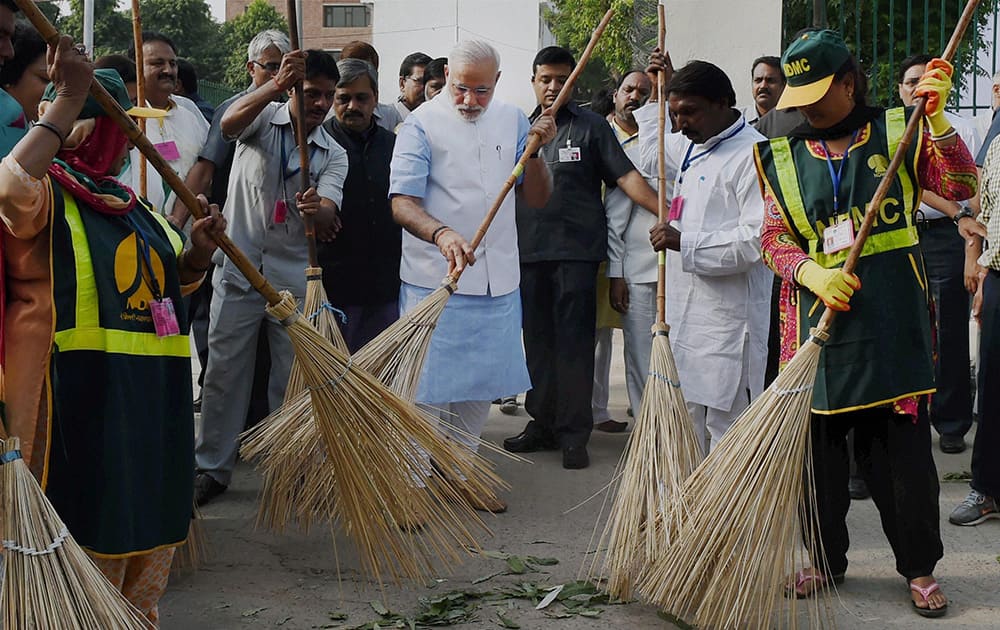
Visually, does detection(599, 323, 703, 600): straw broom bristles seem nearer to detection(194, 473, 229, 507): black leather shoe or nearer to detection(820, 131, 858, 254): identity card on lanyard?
detection(820, 131, 858, 254): identity card on lanyard

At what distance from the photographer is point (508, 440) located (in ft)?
20.1

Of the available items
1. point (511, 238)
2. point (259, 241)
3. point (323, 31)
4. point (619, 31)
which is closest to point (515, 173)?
point (511, 238)

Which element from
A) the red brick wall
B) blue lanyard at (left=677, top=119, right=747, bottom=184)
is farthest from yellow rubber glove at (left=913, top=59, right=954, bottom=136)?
the red brick wall

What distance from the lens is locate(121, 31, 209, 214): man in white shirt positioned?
5.23 meters

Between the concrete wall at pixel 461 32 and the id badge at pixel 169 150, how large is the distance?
23.6m

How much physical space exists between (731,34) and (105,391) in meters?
5.38

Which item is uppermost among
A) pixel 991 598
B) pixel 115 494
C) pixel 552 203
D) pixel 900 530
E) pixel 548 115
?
pixel 548 115

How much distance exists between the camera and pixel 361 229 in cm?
570

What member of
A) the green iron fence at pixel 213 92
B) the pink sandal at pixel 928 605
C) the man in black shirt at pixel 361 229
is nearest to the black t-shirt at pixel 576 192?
the man in black shirt at pixel 361 229

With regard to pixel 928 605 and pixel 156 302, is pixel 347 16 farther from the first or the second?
pixel 156 302

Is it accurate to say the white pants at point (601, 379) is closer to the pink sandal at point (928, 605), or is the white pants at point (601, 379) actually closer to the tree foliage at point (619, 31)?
the pink sandal at point (928, 605)

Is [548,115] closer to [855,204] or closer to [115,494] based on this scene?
[855,204]

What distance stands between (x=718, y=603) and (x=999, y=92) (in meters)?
3.41

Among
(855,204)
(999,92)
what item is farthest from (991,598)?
(999,92)
